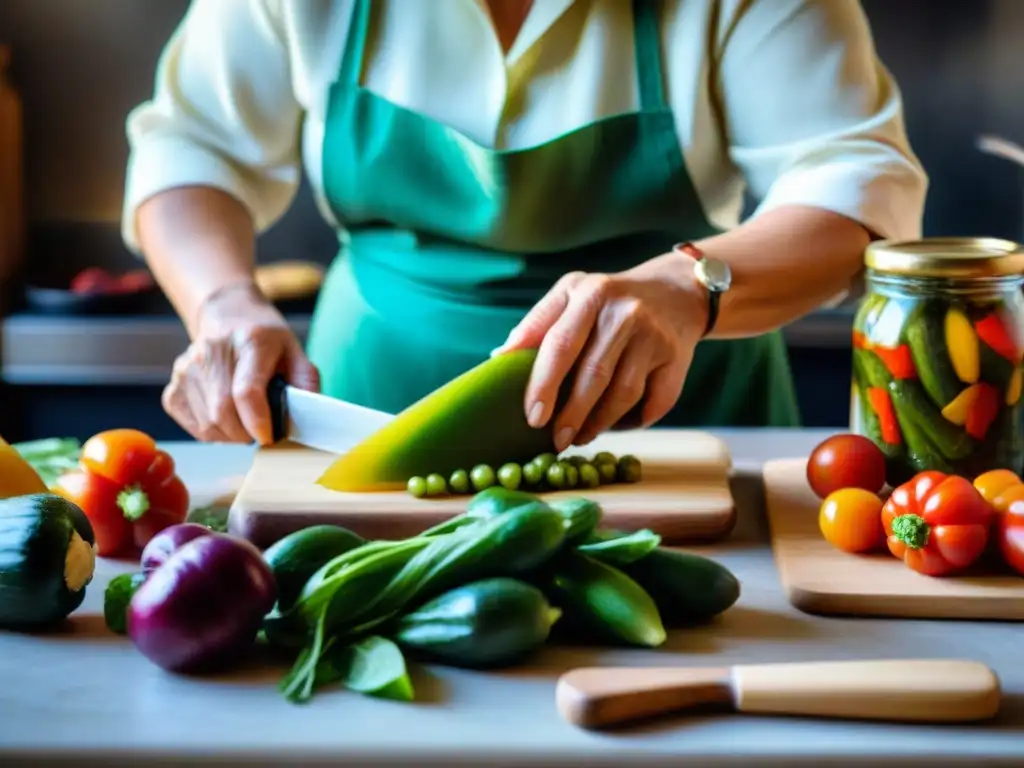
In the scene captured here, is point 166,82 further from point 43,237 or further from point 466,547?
point 43,237

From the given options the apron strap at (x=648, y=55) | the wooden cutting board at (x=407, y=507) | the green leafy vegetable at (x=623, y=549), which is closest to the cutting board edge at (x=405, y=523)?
the wooden cutting board at (x=407, y=507)

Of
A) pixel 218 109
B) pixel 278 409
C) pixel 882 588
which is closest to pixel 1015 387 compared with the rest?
pixel 882 588

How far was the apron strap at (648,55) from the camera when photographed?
155 cm

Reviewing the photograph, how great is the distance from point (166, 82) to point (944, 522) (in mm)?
1080

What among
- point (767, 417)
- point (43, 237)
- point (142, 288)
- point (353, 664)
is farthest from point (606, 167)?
point (43, 237)

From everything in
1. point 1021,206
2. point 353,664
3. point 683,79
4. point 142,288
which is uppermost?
point 683,79

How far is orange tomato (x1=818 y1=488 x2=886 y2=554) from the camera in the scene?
112 centimetres

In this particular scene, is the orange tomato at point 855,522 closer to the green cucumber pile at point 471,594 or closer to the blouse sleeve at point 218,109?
the green cucumber pile at point 471,594

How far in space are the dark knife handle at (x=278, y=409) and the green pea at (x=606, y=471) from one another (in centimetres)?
33

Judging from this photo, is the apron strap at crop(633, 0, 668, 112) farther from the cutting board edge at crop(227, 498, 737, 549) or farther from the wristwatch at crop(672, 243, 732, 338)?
the cutting board edge at crop(227, 498, 737, 549)

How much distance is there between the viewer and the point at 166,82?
1.67 m

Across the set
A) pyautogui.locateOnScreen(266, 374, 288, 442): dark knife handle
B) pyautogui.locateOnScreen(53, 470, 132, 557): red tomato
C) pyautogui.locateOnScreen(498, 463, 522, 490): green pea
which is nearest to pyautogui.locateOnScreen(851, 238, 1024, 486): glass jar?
pyautogui.locateOnScreen(498, 463, 522, 490): green pea

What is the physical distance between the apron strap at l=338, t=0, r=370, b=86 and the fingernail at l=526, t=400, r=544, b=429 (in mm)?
550

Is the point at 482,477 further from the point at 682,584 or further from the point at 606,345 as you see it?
the point at 682,584
